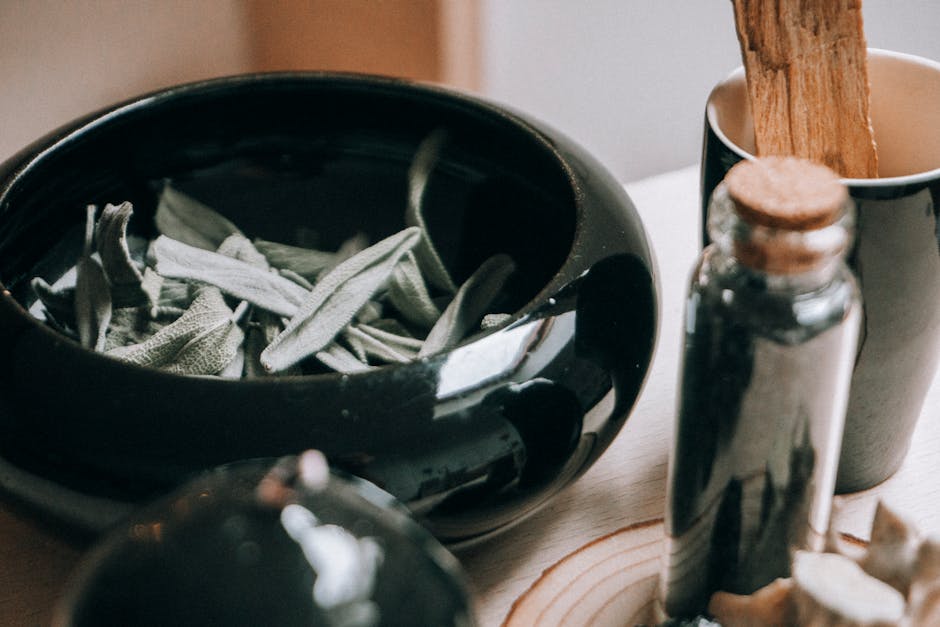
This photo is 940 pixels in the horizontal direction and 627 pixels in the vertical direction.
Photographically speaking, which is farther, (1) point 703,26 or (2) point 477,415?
(1) point 703,26

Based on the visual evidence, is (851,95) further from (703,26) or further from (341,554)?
(703,26)

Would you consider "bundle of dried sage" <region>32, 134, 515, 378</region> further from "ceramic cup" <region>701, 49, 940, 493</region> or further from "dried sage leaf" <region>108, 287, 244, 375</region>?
"ceramic cup" <region>701, 49, 940, 493</region>

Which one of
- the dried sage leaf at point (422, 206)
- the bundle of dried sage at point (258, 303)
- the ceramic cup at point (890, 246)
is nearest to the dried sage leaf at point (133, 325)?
the bundle of dried sage at point (258, 303)

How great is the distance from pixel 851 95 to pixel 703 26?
1.51ft

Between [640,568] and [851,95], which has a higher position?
[851,95]

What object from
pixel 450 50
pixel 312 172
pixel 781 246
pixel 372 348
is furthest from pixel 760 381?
pixel 450 50

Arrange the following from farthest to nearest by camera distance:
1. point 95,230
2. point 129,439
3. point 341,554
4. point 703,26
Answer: point 703,26 < point 95,230 < point 129,439 < point 341,554

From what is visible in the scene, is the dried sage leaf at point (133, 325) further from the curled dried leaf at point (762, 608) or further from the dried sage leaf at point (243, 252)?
the curled dried leaf at point (762, 608)

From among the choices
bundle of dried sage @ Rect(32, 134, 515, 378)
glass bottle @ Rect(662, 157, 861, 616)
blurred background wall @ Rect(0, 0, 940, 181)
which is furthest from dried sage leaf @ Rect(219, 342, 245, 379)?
blurred background wall @ Rect(0, 0, 940, 181)

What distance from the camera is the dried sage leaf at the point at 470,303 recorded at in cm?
36

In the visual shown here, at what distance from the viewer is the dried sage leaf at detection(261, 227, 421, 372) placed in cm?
33

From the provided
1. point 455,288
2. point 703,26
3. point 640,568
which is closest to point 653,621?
point 640,568

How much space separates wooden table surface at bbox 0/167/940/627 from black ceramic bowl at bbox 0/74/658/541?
45 mm

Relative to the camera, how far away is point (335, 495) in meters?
0.18
